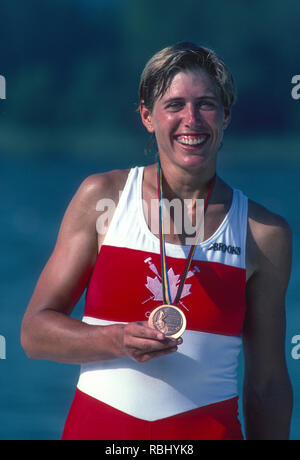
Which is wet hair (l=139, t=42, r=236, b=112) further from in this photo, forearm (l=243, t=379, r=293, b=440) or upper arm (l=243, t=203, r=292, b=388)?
forearm (l=243, t=379, r=293, b=440)

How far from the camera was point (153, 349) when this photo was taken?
1.84m

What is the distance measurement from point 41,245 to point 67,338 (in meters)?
5.55

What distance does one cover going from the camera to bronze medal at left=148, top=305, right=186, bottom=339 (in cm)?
192

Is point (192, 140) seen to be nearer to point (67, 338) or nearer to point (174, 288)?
point (174, 288)

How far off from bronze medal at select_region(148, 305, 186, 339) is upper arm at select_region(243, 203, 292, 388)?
30cm

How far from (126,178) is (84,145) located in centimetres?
890

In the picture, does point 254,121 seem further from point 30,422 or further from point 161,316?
point 161,316

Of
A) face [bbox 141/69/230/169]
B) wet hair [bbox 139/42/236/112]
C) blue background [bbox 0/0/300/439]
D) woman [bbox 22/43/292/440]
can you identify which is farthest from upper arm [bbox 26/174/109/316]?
blue background [bbox 0/0/300/439]

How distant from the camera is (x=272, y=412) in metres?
2.22

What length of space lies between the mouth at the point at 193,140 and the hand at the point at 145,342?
1.75ft

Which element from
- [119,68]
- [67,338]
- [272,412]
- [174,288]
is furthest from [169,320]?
[119,68]

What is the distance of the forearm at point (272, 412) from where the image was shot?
7.28 ft

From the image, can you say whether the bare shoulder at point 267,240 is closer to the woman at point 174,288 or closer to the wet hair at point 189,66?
the woman at point 174,288
